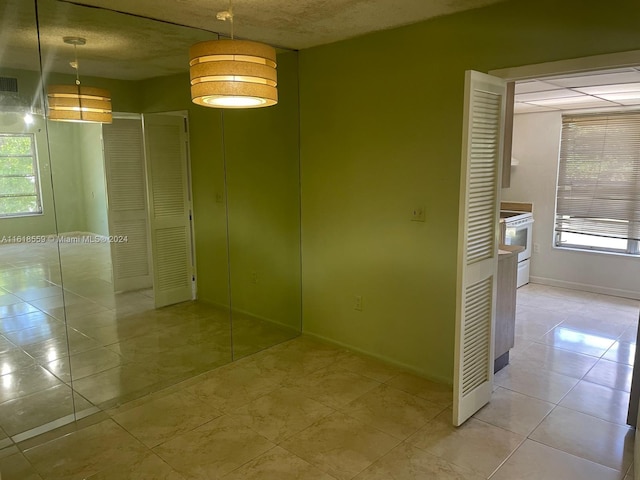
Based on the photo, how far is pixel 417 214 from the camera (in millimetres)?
3395

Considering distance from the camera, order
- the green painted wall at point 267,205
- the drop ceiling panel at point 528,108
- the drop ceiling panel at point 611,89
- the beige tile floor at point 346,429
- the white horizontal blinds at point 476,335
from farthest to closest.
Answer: the drop ceiling panel at point 528,108 → the drop ceiling panel at point 611,89 → the green painted wall at point 267,205 → the white horizontal blinds at point 476,335 → the beige tile floor at point 346,429

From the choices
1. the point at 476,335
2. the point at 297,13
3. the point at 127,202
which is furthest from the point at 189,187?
the point at 476,335

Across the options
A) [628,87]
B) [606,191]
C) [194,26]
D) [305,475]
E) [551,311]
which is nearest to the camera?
[305,475]

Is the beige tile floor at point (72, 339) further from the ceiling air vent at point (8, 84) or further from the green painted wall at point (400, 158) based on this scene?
the green painted wall at point (400, 158)

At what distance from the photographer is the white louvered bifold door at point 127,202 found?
9.91 ft

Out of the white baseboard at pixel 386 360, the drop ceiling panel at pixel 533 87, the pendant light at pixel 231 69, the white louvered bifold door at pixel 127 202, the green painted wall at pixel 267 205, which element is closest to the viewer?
the pendant light at pixel 231 69

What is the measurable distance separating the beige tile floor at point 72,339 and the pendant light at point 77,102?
30.8 inches

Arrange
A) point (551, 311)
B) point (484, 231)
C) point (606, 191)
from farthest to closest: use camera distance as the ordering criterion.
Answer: point (606, 191) < point (551, 311) < point (484, 231)

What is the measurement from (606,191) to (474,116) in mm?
4203

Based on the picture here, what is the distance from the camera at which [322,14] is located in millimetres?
2971

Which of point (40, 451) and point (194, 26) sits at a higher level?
point (194, 26)

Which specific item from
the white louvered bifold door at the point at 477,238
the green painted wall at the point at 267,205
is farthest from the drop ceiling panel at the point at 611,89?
the green painted wall at the point at 267,205

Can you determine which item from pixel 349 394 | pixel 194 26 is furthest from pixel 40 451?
pixel 194 26

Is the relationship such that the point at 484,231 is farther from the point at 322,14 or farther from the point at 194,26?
the point at 194,26
